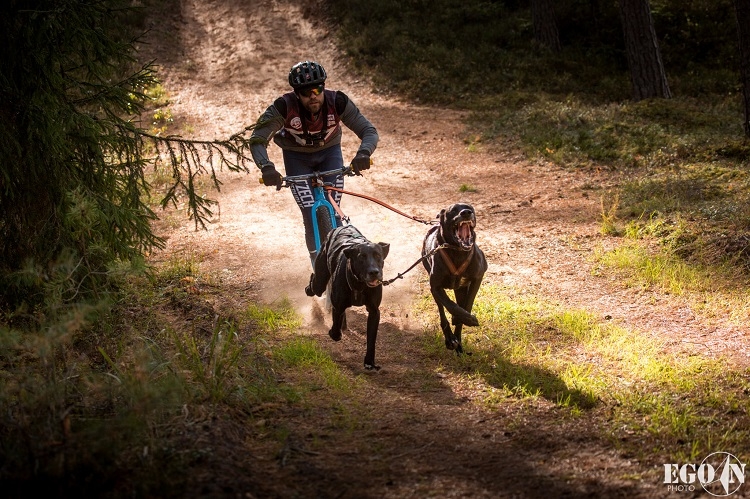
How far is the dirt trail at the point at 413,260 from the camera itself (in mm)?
4066

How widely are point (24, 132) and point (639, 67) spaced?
13538mm

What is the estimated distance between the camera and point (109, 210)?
616cm

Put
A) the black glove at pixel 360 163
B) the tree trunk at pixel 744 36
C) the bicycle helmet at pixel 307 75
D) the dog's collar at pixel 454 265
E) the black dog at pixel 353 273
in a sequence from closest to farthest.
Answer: the black dog at pixel 353 273
the dog's collar at pixel 454 265
the bicycle helmet at pixel 307 75
the black glove at pixel 360 163
the tree trunk at pixel 744 36

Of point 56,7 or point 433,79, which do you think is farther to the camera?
point 433,79

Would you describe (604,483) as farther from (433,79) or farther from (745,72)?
(433,79)

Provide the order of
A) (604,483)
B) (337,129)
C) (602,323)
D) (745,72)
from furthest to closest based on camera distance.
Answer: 1. (745,72)
2. (337,129)
3. (602,323)
4. (604,483)

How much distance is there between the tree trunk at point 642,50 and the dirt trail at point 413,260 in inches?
164

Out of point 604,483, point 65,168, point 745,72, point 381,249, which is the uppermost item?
point 745,72

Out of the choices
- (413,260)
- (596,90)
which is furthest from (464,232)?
(596,90)

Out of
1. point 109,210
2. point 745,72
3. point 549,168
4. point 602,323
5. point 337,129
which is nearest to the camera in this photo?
point 109,210

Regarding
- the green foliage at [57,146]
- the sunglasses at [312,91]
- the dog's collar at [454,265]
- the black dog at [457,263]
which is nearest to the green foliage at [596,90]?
the black dog at [457,263]

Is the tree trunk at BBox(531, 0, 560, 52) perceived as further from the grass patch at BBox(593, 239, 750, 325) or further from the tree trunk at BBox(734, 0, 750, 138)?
the grass patch at BBox(593, 239, 750, 325)

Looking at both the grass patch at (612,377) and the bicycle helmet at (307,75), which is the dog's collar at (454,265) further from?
the bicycle helmet at (307,75)

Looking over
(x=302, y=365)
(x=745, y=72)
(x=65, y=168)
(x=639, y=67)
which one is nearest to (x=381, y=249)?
(x=302, y=365)
